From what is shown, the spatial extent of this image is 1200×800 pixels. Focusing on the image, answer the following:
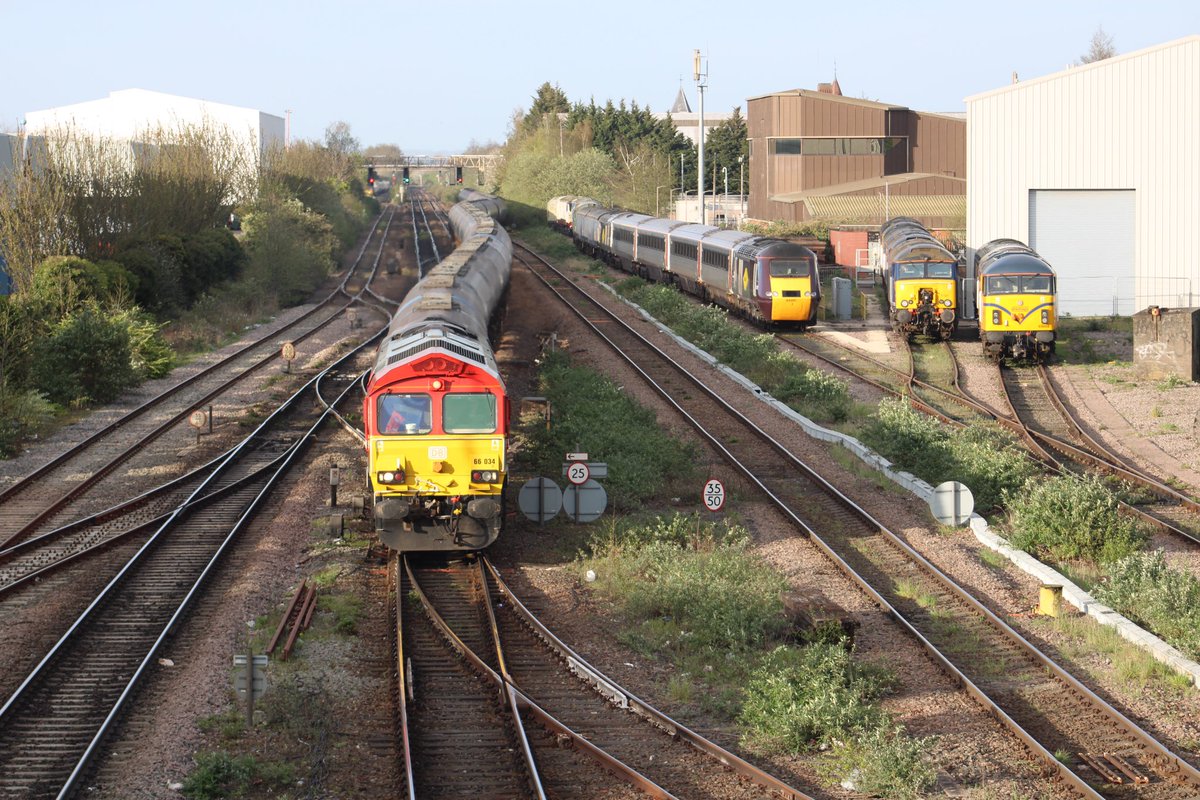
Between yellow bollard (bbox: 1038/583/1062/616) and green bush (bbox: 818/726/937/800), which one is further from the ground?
yellow bollard (bbox: 1038/583/1062/616)

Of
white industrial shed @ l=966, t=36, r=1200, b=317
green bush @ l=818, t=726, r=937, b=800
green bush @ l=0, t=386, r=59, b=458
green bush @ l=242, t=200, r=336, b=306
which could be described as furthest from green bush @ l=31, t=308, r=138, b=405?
white industrial shed @ l=966, t=36, r=1200, b=317

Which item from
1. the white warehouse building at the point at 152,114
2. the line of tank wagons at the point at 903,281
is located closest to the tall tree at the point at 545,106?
the white warehouse building at the point at 152,114

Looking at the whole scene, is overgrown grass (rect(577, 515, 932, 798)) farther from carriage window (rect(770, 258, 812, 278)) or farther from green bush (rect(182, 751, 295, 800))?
carriage window (rect(770, 258, 812, 278))

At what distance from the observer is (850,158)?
258 feet

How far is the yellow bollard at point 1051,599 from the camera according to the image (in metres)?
14.8

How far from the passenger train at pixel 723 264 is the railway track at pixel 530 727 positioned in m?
24.9

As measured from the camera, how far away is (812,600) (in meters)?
14.8

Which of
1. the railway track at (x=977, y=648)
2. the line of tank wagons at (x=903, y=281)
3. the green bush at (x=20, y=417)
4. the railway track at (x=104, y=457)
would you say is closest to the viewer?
the railway track at (x=977, y=648)

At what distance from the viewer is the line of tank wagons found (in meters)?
33.8

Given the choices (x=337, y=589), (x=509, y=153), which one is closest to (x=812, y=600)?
(x=337, y=589)

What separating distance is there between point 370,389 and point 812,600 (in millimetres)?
6313

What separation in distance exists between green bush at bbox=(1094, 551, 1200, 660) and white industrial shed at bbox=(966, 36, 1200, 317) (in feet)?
92.1

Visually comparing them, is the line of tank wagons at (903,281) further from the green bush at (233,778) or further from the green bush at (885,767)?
the green bush at (233,778)

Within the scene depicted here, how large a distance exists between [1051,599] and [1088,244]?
100ft
